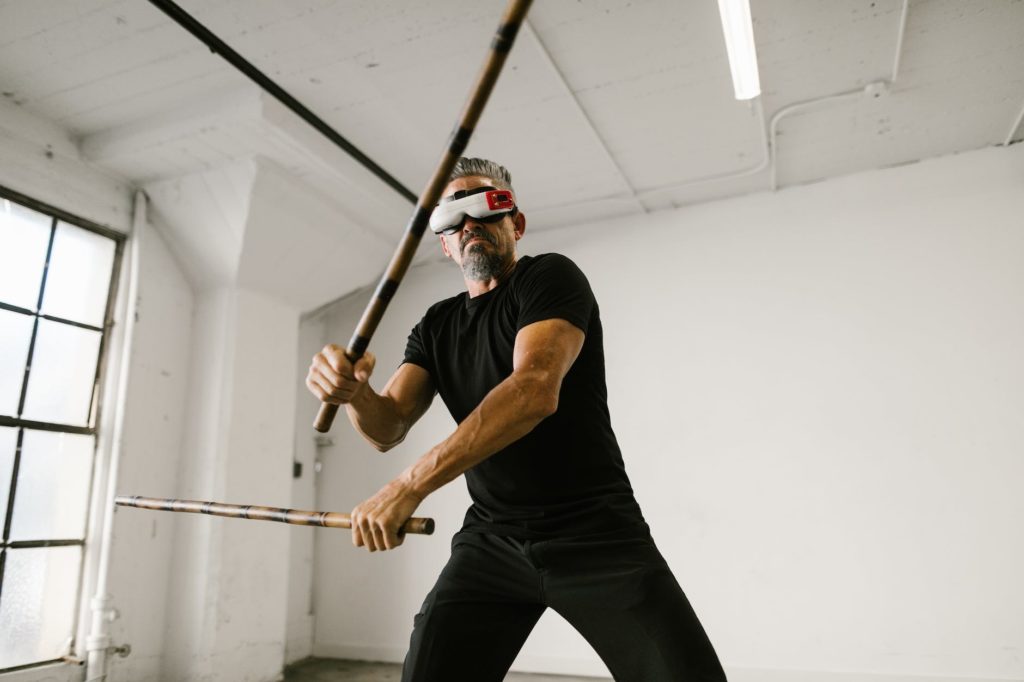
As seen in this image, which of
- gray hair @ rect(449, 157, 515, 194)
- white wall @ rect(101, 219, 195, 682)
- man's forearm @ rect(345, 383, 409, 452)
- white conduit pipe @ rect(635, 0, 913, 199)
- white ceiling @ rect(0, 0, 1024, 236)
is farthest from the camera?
white wall @ rect(101, 219, 195, 682)

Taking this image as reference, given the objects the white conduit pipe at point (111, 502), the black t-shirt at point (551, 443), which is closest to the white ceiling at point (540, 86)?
the white conduit pipe at point (111, 502)

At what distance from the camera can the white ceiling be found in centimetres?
284

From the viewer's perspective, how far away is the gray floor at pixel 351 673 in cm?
397

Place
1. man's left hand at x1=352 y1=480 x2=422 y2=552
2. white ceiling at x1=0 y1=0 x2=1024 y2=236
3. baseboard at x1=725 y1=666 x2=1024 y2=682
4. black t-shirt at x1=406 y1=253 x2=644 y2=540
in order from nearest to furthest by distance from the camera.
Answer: man's left hand at x1=352 y1=480 x2=422 y2=552
black t-shirt at x1=406 y1=253 x2=644 y2=540
white ceiling at x1=0 y1=0 x2=1024 y2=236
baseboard at x1=725 y1=666 x2=1024 y2=682

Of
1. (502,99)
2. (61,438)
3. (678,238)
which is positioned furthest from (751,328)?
(61,438)

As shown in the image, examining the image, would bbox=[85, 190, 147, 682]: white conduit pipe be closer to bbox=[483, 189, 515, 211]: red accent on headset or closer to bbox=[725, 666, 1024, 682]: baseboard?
bbox=[483, 189, 515, 211]: red accent on headset

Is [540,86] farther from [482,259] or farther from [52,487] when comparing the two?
[52,487]

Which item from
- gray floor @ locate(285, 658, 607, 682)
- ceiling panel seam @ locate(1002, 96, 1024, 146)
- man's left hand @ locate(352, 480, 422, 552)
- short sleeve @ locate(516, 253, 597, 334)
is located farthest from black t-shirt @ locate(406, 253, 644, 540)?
ceiling panel seam @ locate(1002, 96, 1024, 146)

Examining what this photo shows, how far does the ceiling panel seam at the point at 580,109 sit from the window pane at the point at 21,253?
2626 mm

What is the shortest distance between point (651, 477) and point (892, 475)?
4.35ft

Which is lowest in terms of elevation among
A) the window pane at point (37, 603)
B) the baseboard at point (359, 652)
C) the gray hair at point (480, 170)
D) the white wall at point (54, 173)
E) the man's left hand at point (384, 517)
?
the baseboard at point (359, 652)

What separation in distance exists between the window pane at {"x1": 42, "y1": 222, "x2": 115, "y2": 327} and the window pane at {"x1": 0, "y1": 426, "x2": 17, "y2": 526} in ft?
2.05

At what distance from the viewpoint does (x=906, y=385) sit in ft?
12.4

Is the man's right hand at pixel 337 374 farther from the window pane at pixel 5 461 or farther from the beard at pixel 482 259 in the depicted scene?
the window pane at pixel 5 461
